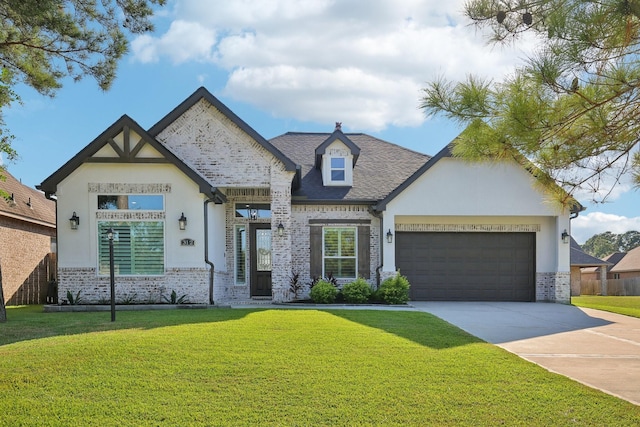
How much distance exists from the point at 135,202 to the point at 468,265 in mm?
10788

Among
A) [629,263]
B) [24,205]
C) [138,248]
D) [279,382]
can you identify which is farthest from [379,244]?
[629,263]

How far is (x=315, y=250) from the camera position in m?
16.9

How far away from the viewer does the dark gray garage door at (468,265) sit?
56.1 ft

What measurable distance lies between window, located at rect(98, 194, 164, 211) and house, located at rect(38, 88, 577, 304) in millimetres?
28

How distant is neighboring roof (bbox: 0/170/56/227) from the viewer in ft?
55.6

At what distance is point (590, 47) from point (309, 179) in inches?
514

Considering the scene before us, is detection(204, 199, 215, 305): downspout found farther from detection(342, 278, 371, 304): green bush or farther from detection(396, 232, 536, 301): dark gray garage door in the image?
detection(396, 232, 536, 301): dark gray garage door

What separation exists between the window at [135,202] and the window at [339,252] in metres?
5.49

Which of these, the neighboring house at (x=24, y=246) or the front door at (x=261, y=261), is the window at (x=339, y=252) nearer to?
the front door at (x=261, y=261)

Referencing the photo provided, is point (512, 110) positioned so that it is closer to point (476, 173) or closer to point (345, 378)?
point (345, 378)

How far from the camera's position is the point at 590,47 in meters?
5.61

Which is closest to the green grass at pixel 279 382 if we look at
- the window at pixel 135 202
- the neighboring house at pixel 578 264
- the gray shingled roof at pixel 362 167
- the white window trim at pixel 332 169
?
the window at pixel 135 202

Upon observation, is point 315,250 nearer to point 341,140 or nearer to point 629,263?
point 341,140

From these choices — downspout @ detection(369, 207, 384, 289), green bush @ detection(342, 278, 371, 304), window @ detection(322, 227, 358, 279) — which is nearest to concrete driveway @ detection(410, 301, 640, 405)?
green bush @ detection(342, 278, 371, 304)
